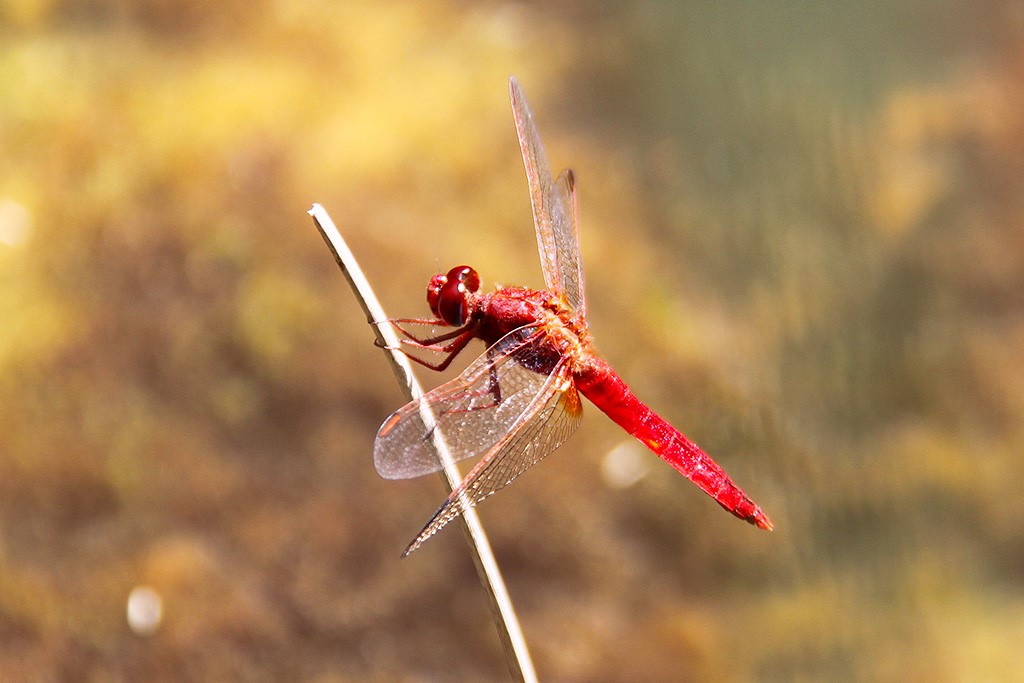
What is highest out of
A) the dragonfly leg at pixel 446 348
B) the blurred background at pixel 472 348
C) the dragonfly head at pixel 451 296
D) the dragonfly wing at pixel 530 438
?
the dragonfly head at pixel 451 296

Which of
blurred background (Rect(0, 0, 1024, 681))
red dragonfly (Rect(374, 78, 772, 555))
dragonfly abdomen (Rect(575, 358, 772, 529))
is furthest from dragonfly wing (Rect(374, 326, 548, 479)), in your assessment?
blurred background (Rect(0, 0, 1024, 681))

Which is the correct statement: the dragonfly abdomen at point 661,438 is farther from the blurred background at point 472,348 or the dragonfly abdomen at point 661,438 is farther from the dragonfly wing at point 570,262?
the blurred background at point 472,348

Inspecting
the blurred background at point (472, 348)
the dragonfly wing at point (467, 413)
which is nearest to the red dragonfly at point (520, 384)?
the dragonfly wing at point (467, 413)

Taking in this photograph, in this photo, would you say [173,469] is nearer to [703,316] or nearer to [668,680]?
[668,680]

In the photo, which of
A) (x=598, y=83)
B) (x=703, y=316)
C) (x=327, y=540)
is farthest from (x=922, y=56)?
(x=327, y=540)

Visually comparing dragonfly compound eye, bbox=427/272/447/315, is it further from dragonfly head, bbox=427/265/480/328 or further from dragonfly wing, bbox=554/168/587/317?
dragonfly wing, bbox=554/168/587/317

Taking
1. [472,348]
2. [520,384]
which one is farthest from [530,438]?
[472,348]
